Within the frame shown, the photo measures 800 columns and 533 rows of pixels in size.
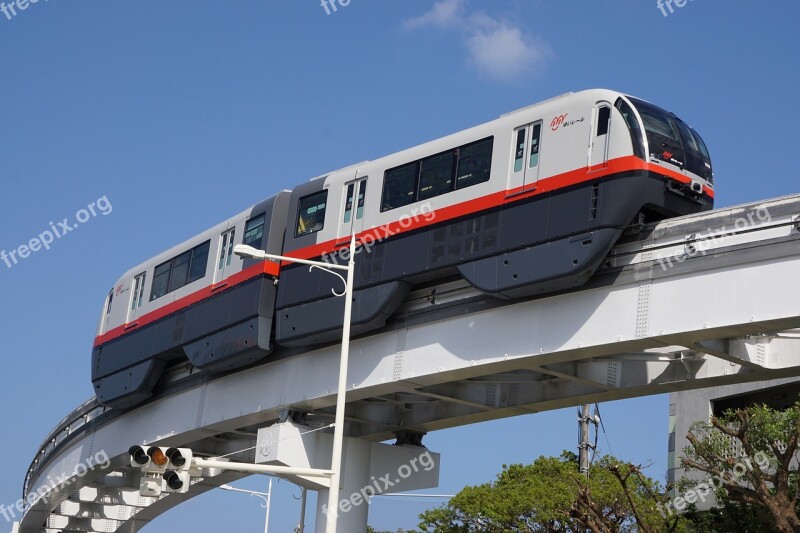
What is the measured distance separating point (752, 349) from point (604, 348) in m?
2.70

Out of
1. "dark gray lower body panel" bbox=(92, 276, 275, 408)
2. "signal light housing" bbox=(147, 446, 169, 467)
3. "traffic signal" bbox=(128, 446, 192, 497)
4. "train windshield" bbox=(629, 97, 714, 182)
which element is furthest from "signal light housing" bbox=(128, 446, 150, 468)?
"train windshield" bbox=(629, 97, 714, 182)

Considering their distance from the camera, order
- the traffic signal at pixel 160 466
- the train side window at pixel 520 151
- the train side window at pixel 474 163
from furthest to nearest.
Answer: the train side window at pixel 474 163, the train side window at pixel 520 151, the traffic signal at pixel 160 466

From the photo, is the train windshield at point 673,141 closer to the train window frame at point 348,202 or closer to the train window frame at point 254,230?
the train window frame at point 348,202

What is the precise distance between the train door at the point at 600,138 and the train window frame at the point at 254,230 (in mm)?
10318

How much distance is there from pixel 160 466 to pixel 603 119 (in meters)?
10.4

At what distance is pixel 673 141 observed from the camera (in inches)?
879

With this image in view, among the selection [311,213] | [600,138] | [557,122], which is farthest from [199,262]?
[600,138]

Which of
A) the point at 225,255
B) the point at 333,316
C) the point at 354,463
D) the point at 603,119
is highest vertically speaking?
the point at 603,119

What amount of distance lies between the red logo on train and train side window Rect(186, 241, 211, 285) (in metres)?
12.3

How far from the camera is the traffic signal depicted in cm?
1862

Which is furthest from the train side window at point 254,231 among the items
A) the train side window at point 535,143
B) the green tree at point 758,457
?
the green tree at point 758,457

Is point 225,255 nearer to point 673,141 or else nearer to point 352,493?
point 352,493

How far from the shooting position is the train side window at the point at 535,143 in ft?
75.2

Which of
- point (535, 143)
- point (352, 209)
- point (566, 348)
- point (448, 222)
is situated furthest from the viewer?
point (352, 209)
